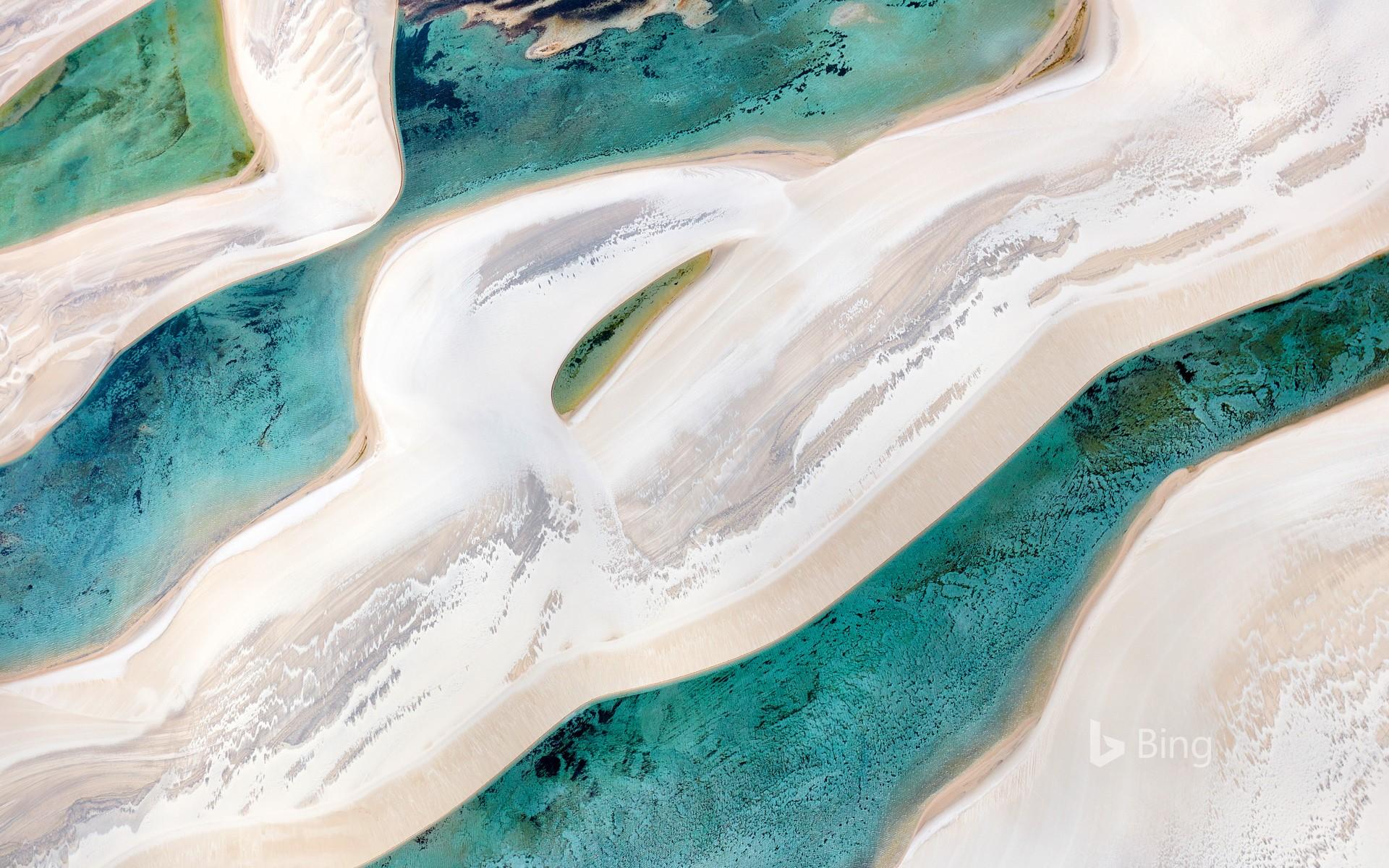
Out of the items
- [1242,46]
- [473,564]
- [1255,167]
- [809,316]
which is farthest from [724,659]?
[1242,46]

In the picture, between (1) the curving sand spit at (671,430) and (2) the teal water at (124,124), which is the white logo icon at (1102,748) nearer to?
(1) the curving sand spit at (671,430)

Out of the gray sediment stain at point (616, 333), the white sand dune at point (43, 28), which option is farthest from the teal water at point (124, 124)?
the gray sediment stain at point (616, 333)

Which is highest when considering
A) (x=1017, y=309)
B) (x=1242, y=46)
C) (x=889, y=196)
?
(x=1242, y=46)

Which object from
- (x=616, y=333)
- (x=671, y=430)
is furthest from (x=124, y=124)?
(x=671, y=430)

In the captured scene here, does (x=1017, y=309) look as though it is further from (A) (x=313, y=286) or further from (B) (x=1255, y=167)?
(A) (x=313, y=286)

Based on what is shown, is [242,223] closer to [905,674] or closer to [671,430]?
[671,430]

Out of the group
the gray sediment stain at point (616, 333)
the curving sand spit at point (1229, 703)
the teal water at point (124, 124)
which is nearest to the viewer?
the curving sand spit at point (1229, 703)
